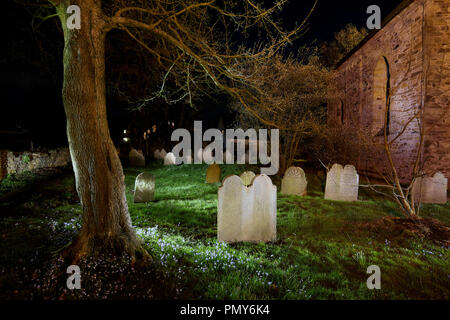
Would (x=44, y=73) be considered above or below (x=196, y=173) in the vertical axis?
above

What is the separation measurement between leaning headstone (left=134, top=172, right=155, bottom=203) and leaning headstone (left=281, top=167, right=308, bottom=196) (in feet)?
16.1

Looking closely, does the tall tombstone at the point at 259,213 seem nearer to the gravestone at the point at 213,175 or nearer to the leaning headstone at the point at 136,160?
the gravestone at the point at 213,175

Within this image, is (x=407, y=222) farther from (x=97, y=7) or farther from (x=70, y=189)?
(x=70, y=189)

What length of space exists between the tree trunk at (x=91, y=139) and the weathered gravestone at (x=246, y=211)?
5.47 feet

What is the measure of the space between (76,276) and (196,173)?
33.1 feet

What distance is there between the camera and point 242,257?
12.1ft

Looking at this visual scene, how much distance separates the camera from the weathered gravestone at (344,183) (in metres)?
8.02

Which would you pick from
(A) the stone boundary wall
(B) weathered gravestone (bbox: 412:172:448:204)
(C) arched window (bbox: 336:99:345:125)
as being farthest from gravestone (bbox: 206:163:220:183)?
(C) arched window (bbox: 336:99:345:125)

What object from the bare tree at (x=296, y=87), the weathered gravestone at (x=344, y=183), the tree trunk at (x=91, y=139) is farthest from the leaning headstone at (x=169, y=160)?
the tree trunk at (x=91, y=139)

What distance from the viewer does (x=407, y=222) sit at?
5227 millimetres

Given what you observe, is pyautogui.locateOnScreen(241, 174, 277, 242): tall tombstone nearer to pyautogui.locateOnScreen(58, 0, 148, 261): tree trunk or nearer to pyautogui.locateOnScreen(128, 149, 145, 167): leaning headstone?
pyautogui.locateOnScreen(58, 0, 148, 261): tree trunk

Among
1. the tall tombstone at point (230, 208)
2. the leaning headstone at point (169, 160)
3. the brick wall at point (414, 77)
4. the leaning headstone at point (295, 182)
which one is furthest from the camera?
the leaning headstone at point (169, 160)

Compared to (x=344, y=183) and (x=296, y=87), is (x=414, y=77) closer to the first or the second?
(x=296, y=87)

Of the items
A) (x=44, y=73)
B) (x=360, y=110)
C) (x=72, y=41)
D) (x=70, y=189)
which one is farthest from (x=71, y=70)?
(x=360, y=110)
